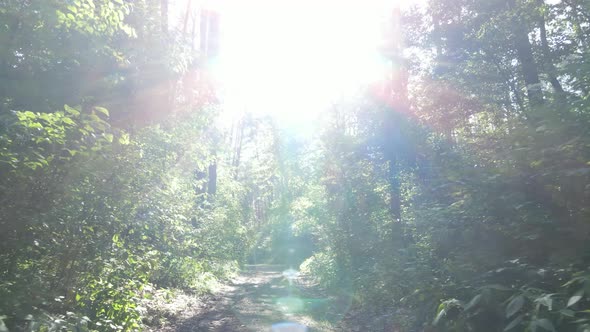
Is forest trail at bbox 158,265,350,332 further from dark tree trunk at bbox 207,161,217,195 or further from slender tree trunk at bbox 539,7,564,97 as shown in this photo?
dark tree trunk at bbox 207,161,217,195

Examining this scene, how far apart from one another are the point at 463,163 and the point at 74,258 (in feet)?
20.6

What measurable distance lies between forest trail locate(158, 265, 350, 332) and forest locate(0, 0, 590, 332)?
0.12m

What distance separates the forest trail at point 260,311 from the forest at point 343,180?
0.12 metres

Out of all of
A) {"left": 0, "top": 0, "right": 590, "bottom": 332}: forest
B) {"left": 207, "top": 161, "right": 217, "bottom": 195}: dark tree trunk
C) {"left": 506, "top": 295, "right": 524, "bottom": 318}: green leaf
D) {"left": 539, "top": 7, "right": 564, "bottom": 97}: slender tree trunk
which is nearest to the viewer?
{"left": 506, "top": 295, "right": 524, "bottom": 318}: green leaf

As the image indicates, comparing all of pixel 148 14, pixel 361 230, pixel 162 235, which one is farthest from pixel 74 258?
pixel 361 230

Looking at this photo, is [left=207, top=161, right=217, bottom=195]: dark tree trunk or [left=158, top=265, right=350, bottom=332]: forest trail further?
[left=207, top=161, right=217, bottom=195]: dark tree trunk

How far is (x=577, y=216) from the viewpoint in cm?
463

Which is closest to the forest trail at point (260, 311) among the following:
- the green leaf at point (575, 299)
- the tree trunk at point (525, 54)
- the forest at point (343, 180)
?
the forest at point (343, 180)

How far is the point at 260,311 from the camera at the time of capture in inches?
433

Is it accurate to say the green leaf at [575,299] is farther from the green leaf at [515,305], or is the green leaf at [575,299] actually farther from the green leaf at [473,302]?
the green leaf at [473,302]

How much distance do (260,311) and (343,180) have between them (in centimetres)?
552

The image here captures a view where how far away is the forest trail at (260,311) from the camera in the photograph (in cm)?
880

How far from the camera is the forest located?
4.43 meters

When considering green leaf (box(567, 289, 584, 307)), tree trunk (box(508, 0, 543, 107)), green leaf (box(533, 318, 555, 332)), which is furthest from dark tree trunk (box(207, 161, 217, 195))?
green leaf (box(567, 289, 584, 307))
